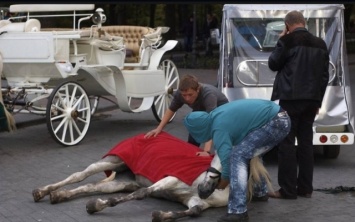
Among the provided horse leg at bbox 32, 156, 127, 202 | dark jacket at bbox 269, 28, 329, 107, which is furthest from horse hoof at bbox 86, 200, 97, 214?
dark jacket at bbox 269, 28, 329, 107

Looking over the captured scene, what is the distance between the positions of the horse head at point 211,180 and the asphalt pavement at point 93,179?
13.8 inches

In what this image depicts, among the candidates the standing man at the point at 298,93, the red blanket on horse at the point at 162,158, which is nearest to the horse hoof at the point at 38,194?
the red blanket on horse at the point at 162,158

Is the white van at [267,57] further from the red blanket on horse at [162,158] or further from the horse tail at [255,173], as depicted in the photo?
the red blanket on horse at [162,158]

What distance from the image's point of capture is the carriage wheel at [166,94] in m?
11.7

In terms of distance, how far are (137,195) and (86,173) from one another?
91cm

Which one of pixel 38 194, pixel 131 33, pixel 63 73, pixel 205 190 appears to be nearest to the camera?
pixel 205 190

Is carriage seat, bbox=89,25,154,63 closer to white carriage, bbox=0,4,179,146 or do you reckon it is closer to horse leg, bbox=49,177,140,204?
white carriage, bbox=0,4,179,146

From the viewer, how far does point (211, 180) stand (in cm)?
507

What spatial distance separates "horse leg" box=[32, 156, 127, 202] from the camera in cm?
593

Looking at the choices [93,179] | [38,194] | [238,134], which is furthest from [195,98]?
[93,179]

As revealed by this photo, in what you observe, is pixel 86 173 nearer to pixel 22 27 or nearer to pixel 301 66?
pixel 301 66

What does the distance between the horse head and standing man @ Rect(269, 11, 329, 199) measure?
3.85ft

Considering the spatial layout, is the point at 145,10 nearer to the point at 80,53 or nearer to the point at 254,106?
the point at 80,53

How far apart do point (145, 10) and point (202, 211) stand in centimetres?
3723
